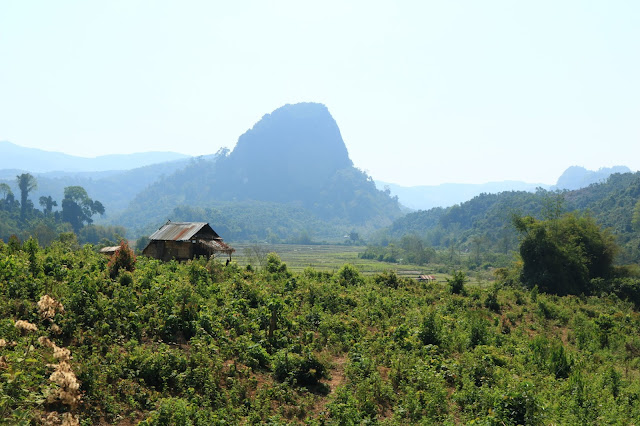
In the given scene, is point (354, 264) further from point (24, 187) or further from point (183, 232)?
point (24, 187)

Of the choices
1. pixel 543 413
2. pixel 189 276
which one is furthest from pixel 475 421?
pixel 189 276

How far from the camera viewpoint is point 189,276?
20.5 metres

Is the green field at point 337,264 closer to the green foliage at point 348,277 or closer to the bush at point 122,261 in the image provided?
the green foliage at point 348,277

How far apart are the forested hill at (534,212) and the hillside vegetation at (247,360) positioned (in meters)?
60.0

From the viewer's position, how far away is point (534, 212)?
446 ft

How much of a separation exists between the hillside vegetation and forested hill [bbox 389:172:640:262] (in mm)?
60013

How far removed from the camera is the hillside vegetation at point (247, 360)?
970 centimetres

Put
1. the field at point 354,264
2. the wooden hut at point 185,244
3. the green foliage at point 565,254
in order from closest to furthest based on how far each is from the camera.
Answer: the wooden hut at point 185,244 < the green foliage at point 565,254 < the field at point 354,264

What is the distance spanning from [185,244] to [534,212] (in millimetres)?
130633

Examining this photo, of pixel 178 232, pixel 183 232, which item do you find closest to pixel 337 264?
pixel 178 232

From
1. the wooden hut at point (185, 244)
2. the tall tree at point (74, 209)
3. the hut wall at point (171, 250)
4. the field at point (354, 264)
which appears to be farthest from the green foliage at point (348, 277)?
the tall tree at point (74, 209)

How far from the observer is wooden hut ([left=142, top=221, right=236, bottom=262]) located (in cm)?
2959

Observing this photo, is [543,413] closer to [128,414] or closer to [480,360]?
[480,360]

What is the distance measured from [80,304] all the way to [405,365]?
10123mm
